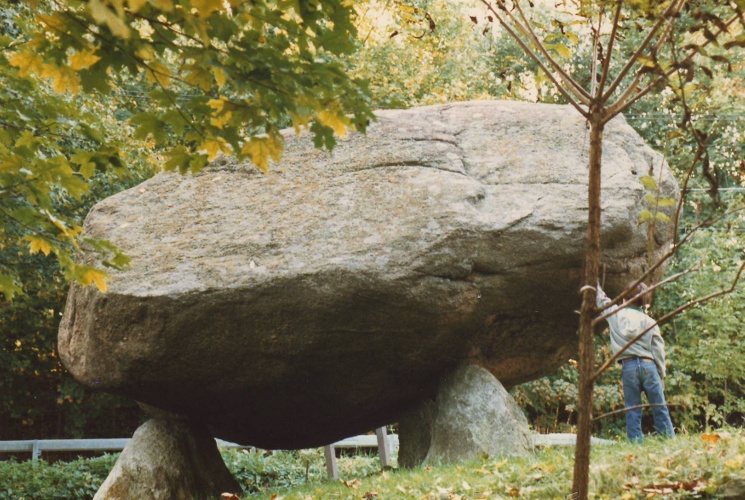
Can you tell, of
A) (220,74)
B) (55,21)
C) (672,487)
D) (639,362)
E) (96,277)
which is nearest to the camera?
(55,21)

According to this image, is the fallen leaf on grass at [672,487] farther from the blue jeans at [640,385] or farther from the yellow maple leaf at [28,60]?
the yellow maple leaf at [28,60]

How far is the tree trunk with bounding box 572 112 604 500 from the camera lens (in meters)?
3.61

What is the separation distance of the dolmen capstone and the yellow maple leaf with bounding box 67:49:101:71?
358 centimetres

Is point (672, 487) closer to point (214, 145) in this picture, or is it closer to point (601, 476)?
point (601, 476)

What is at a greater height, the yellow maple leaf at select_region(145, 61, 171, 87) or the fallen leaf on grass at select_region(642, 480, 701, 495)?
the yellow maple leaf at select_region(145, 61, 171, 87)

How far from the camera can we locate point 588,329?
3645 mm

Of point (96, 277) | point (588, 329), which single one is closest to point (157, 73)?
point (96, 277)

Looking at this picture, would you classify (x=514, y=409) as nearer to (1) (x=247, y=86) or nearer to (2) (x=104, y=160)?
(2) (x=104, y=160)

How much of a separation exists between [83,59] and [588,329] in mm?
2534

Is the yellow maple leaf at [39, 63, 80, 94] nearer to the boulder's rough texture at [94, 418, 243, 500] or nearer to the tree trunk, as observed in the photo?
the tree trunk

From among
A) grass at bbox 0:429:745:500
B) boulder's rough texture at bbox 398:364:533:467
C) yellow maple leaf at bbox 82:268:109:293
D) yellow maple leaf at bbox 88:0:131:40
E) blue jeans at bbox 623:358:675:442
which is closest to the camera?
yellow maple leaf at bbox 88:0:131:40

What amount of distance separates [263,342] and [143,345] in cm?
106

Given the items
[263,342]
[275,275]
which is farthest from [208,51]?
[263,342]

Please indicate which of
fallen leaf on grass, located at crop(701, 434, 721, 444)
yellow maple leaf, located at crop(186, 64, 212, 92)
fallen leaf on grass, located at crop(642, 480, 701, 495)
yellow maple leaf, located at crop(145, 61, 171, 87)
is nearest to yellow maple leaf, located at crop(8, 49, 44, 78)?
yellow maple leaf, located at crop(145, 61, 171, 87)
